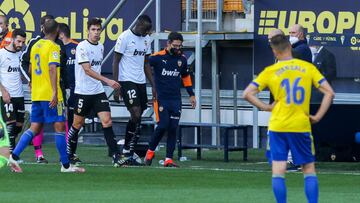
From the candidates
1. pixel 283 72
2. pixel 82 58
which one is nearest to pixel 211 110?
pixel 82 58

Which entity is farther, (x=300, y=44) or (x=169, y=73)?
(x=169, y=73)

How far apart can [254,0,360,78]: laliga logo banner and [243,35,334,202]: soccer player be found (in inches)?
304

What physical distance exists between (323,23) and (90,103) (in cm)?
487

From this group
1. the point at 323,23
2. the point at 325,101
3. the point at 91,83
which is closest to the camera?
the point at 325,101

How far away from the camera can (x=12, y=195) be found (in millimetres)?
14328

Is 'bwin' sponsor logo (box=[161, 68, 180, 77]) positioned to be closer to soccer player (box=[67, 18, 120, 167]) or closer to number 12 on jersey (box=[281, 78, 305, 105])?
soccer player (box=[67, 18, 120, 167])

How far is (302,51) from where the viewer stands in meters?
17.5

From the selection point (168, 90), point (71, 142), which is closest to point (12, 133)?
point (71, 142)

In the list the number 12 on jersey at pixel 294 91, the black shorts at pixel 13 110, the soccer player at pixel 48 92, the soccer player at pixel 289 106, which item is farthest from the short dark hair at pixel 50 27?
the number 12 on jersey at pixel 294 91

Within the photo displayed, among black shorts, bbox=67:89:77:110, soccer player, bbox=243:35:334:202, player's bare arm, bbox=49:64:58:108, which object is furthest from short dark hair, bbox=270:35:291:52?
black shorts, bbox=67:89:77:110

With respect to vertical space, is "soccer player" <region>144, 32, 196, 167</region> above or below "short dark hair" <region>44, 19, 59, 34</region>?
below

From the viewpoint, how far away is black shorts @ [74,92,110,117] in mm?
17719

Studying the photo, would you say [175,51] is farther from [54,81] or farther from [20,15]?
[20,15]

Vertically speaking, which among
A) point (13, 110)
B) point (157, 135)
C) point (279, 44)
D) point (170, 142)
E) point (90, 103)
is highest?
point (279, 44)
